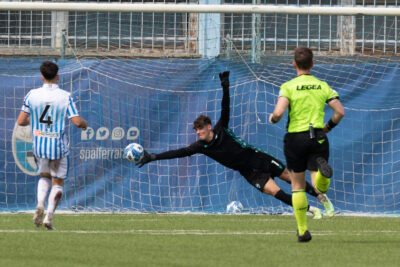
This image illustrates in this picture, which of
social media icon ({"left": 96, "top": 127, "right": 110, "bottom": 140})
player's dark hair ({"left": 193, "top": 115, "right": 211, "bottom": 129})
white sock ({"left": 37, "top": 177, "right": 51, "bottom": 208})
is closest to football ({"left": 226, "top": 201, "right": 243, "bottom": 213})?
social media icon ({"left": 96, "top": 127, "right": 110, "bottom": 140})

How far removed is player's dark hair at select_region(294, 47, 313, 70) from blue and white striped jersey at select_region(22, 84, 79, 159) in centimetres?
258

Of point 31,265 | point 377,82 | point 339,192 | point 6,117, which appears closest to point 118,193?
point 6,117

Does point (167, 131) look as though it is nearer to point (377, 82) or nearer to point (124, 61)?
point (124, 61)

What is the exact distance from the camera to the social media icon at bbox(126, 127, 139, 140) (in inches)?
586

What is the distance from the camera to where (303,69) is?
8930 mm

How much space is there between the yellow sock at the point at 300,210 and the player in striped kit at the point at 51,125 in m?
2.54

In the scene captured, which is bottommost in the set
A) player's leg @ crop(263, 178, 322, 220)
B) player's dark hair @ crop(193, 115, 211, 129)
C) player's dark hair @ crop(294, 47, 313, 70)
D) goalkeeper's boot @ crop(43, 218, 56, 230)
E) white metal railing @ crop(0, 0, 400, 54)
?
goalkeeper's boot @ crop(43, 218, 56, 230)

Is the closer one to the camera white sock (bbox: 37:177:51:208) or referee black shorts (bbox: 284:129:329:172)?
referee black shorts (bbox: 284:129:329:172)

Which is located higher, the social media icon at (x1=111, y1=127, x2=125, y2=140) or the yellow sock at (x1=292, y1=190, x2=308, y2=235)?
the social media icon at (x1=111, y1=127, x2=125, y2=140)

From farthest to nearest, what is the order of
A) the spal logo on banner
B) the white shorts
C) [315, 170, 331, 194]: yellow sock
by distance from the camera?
the spal logo on banner → the white shorts → [315, 170, 331, 194]: yellow sock

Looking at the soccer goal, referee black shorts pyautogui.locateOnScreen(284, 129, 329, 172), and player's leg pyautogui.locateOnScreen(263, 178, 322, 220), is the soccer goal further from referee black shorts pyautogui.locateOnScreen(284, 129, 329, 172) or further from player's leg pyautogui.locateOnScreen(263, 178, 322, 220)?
referee black shorts pyautogui.locateOnScreen(284, 129, 329, 172)

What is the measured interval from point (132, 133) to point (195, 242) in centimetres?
639

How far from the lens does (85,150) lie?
1483 cm

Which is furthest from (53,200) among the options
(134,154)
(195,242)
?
(195,242)
